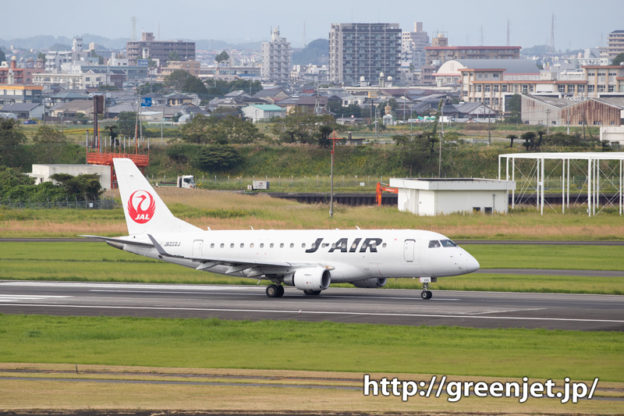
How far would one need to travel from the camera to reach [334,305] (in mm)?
47375

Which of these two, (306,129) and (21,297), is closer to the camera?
(21,297)

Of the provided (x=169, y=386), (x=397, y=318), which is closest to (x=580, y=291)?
(x=397, y=318)

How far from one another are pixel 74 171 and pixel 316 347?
315 ft

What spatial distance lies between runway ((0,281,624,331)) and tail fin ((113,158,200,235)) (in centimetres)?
355

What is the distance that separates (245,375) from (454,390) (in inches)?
263

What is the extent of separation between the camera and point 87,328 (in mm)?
40000

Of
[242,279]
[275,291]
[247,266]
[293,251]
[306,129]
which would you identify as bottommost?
[242,279]

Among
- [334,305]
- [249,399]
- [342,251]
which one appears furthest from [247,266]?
[249,399]

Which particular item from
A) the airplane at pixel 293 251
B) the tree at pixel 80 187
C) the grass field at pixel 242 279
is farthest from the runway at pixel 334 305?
the tree at pixel 80 187

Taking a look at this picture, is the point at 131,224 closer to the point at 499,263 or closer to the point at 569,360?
the point at 499,263

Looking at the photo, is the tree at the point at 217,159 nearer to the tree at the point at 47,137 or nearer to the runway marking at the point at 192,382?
the tree at the point at 47,137

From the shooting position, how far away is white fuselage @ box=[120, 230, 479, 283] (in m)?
48.8

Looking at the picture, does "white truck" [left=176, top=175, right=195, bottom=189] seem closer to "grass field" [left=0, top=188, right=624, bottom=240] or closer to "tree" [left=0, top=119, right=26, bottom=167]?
"grass field" [left=0, top=188, right=624, bottom=240]

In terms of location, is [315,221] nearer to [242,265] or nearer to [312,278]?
[242,265]
